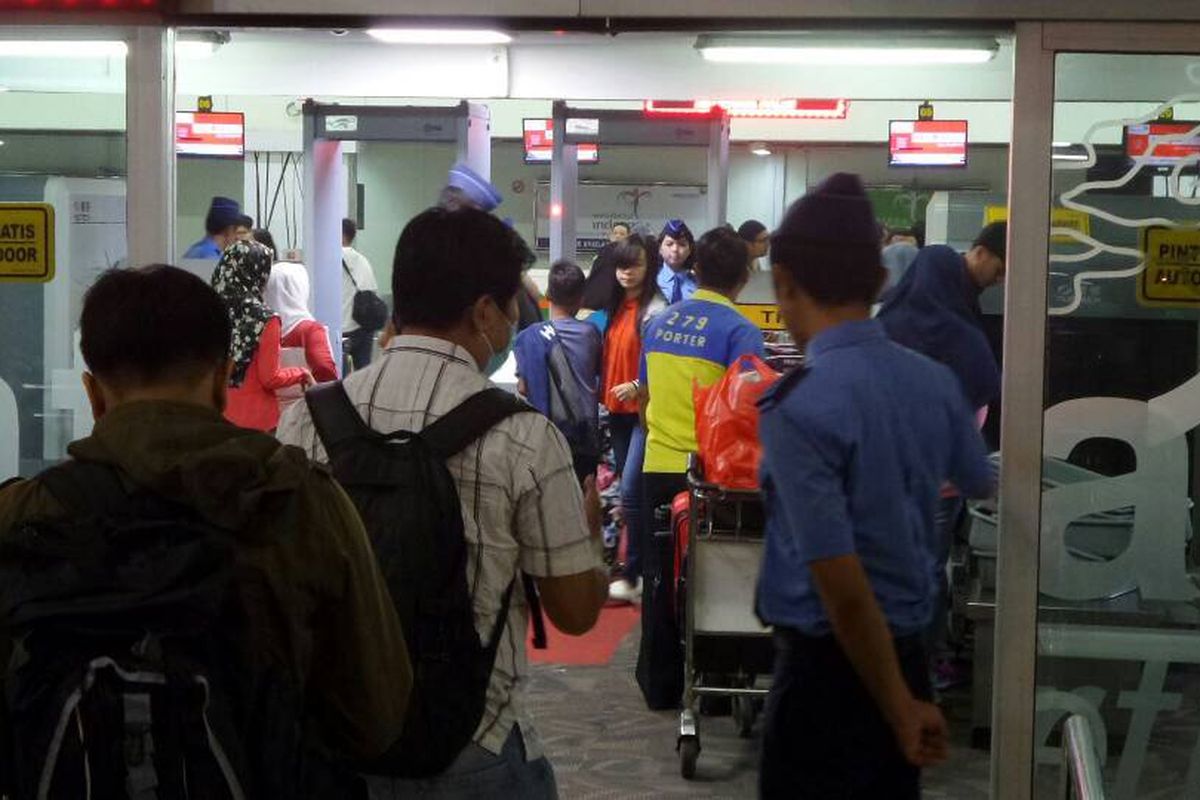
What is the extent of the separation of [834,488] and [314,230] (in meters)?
8.88

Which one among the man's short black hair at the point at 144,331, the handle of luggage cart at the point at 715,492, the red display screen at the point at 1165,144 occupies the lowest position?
the handle of luggage cart at the point at 715,492

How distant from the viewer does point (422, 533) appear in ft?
7.55

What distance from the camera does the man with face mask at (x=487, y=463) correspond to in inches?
94.5

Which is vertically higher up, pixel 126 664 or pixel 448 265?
pixel 448 265

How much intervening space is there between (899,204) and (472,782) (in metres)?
19.5

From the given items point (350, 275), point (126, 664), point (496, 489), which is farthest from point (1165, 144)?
point (350, 275)

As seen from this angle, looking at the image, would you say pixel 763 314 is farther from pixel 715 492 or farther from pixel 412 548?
pixel 412 548

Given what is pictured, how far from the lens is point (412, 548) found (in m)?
2.30

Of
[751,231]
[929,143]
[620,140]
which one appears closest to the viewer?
[620,140]

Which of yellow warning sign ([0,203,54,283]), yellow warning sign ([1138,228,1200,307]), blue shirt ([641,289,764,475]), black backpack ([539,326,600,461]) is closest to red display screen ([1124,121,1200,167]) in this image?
yellow warning sign ([1138,228,1200,307])

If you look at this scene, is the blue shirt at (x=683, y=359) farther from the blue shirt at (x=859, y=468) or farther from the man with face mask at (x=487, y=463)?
the man with face mask at (x=487, y=463)

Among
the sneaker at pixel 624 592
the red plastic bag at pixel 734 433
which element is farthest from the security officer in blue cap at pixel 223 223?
the red plastic bag at pixel 734 433

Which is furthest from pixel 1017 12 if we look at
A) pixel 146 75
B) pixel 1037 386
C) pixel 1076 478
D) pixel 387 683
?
pixel 387 683

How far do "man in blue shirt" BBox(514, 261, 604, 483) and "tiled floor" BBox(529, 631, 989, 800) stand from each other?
4.56 ft
